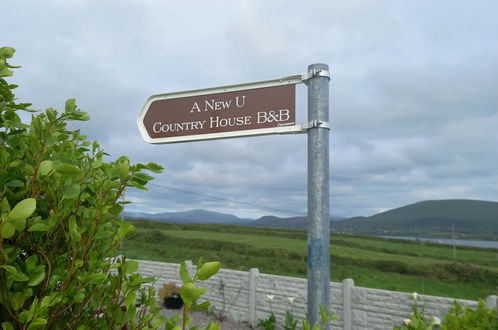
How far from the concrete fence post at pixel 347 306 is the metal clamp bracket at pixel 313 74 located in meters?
6.15

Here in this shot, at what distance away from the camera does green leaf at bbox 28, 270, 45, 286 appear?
3.28 feet

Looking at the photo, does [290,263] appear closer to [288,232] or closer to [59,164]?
[288,232]

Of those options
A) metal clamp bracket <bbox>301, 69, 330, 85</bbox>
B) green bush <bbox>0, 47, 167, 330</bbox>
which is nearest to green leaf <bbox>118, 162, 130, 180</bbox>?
green bush <bbox>0, 47, 167, 330</bbox>

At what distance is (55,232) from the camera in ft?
3.82

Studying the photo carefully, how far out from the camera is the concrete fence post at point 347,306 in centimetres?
770

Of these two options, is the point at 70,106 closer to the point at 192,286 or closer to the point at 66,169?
the point at 66,169

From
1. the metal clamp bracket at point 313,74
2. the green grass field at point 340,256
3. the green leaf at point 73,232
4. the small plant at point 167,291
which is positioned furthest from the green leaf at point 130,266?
the green grass field at point 340,256

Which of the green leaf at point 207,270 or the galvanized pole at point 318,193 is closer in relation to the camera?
the green leaf at point 207,270

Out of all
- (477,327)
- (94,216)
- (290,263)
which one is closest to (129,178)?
(94,216)

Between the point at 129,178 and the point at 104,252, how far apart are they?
27cm

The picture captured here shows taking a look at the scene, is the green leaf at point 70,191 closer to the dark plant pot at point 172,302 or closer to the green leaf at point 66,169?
the green leaf at point 66,169

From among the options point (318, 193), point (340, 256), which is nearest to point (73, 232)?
point (318, 193)

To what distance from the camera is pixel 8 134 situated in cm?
125

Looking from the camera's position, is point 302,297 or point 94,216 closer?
point 94,216
